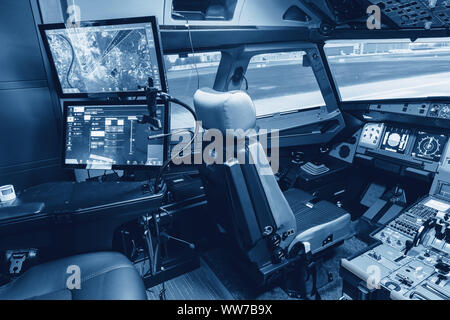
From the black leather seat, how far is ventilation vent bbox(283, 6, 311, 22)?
6.86 ft

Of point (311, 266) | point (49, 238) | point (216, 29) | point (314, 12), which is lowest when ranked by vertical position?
point (311, 266)

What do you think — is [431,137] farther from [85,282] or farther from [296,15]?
[85,282]

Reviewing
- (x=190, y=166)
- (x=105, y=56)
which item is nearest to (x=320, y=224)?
(x=190, y=166)

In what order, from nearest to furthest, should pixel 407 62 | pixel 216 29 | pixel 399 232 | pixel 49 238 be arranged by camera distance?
1. pixel 49 238
2. pixel 399 232
3. pixel 216 29
4. pixel 407 62

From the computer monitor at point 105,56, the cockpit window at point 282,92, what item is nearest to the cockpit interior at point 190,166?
the computer monitor at point 105,56

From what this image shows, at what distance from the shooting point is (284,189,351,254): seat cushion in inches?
66.7

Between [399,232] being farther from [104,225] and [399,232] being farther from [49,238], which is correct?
[49,238]

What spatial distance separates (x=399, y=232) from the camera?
5.59 feet

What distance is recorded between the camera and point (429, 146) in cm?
218

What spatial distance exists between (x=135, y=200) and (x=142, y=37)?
853 mm

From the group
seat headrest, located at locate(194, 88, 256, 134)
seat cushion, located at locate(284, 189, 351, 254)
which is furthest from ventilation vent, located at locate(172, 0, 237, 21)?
seat cushion, located at locate(284, 189, 351, 254)

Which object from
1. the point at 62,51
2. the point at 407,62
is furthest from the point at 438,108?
the point at 407,62

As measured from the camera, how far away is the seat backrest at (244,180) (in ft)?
4.51

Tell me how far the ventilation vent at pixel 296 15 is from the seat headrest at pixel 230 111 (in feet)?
4.14
